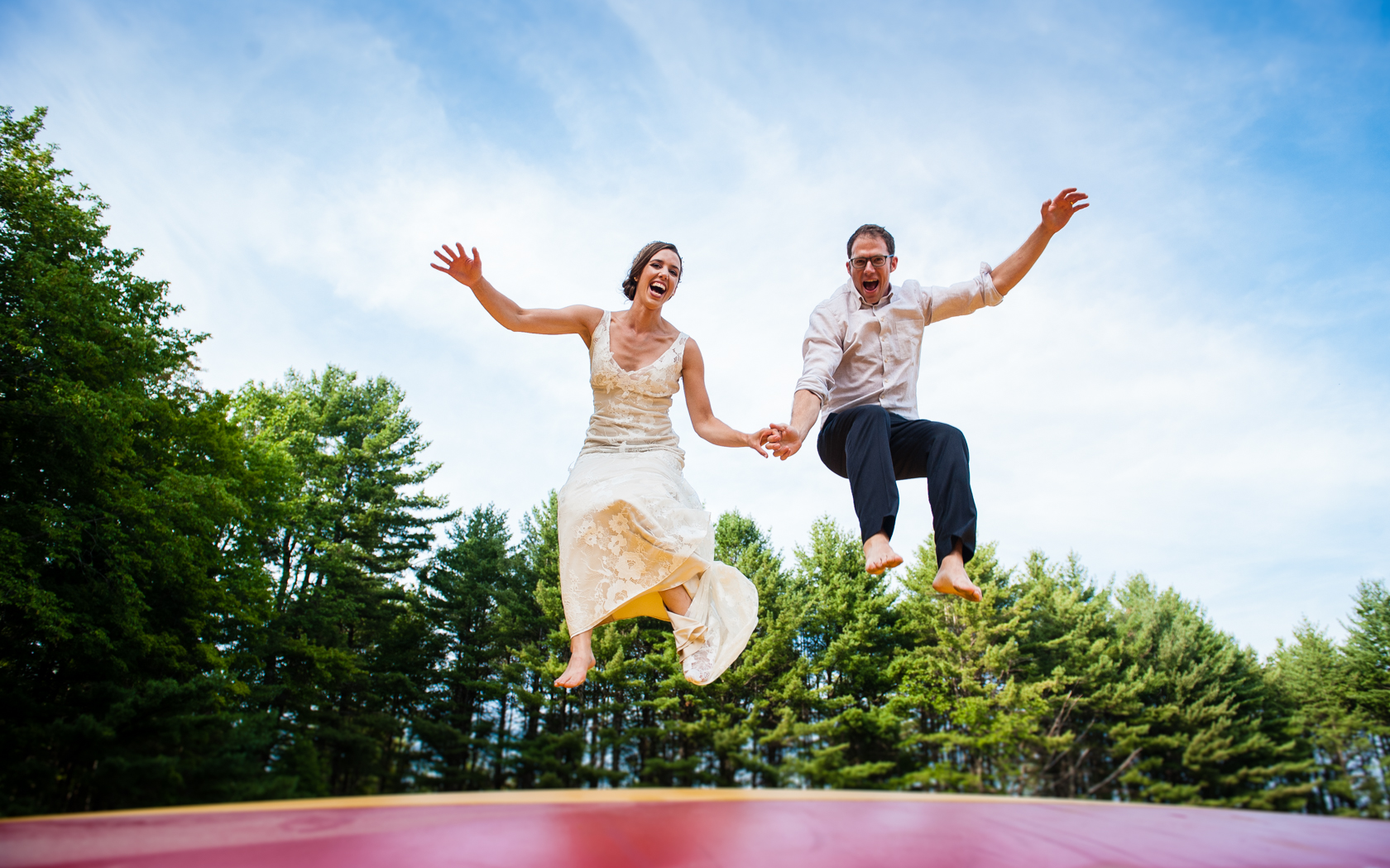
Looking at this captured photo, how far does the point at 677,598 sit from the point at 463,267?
5.50ft

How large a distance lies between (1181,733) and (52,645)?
15028 mm

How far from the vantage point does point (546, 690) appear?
13.1m

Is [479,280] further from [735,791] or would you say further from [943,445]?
[735,791]

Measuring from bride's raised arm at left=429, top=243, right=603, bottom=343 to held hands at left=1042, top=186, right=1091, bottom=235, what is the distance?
6.80 feet

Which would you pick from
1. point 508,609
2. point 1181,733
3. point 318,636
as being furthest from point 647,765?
point 1181,733

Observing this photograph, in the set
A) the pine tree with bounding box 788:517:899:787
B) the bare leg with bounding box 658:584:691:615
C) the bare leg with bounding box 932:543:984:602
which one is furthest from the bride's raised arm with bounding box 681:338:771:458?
the pine tree with bounding box 788:517:899:787

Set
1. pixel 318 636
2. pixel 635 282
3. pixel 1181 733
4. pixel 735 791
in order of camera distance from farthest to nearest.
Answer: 1. pixel 318 636
2. pixel 1181 733
3. pixel 635 282
4. pixel 735 791

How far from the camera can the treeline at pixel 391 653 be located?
784 cm

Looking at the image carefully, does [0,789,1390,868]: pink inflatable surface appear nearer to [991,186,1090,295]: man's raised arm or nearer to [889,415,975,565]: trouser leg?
[889,415,975,565]: trouser leg

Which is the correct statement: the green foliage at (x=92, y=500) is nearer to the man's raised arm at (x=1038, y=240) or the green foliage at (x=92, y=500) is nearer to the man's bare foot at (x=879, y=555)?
the man's bare foot at (x=879, y=555)

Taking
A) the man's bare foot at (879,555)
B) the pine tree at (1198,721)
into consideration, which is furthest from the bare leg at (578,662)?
the pine tree at (1198,721)

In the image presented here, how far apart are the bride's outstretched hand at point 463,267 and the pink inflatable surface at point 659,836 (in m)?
2.36

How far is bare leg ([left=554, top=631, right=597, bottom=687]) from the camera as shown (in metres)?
2.82

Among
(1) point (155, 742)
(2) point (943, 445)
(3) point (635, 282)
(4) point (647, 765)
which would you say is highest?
(3) point (635, 282)
